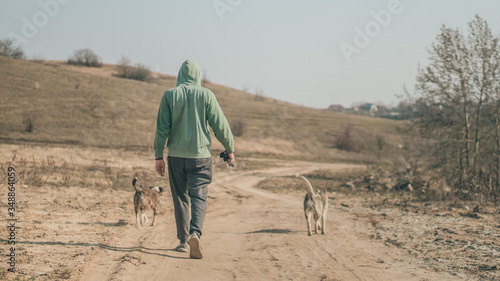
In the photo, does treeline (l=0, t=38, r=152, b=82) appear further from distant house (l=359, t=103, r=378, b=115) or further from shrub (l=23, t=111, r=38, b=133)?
distant house (l=359, t=103, r=378, b=115)

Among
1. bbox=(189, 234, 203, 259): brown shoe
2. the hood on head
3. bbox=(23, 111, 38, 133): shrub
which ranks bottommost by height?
bbox=(189, 234, 203, 259): brown shoe

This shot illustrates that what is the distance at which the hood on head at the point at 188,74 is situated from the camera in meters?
5.91

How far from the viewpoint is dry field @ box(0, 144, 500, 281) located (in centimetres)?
529

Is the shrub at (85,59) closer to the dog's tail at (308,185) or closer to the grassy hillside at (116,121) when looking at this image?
the grassy hillside at (116,121)

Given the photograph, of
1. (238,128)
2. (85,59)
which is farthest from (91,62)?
(238,128)

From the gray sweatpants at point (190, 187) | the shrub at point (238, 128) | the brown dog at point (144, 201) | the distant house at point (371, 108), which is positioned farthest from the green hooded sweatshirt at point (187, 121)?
the distant house at point (371, 108)

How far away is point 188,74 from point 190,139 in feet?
3.19

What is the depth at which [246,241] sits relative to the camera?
7.30 metres

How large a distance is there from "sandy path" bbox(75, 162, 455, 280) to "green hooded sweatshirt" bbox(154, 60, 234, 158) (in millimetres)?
1531

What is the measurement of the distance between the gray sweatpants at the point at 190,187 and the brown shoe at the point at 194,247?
0.13 metres

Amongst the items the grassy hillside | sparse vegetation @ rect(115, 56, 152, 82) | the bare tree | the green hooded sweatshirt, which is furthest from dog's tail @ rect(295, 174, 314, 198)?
sparse vegetation @ rect(115, 56, 152, 82)

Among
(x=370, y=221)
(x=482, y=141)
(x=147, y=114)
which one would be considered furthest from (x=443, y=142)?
(x=147, y=114)

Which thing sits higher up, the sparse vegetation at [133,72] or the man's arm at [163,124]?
the sparse vegetation at [133,72]

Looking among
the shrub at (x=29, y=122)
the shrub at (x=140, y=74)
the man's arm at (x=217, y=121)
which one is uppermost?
the shrub at (x=140, y=74)
